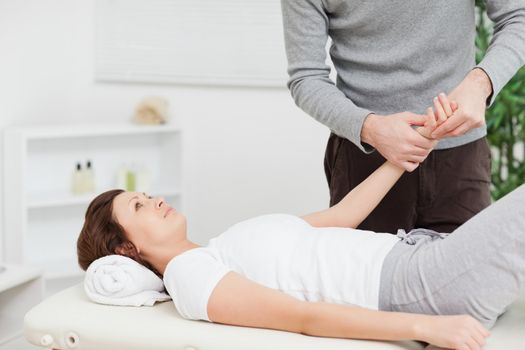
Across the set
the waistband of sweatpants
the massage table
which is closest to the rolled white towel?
the massage table

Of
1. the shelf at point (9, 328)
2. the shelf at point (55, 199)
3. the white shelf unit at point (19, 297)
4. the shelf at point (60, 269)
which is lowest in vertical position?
the shelf at point (60, 269)

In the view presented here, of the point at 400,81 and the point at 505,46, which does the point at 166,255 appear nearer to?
the point at 400,81

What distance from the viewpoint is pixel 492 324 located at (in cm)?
185

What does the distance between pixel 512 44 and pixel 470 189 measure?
378 millimetres

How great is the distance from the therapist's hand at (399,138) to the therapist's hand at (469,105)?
0.14 ft

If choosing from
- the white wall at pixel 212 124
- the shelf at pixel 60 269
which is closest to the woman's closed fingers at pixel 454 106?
the white wall at pixel 212 124

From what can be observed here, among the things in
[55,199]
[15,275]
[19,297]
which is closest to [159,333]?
[15,275]

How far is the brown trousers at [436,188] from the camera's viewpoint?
218 cm

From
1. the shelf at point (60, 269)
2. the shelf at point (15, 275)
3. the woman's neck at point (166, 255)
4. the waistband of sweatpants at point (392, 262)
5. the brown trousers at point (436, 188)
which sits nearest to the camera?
the waistband of sweatpants at point (392, 262)

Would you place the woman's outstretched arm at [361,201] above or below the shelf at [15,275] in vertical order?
above

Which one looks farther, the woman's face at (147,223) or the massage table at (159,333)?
the woman's face at (147,223)

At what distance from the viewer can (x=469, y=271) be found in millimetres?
1765

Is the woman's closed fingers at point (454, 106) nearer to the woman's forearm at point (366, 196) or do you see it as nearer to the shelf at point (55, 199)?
the woman's forearm at point (366, 196)

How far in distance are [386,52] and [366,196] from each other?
362 millimetres
